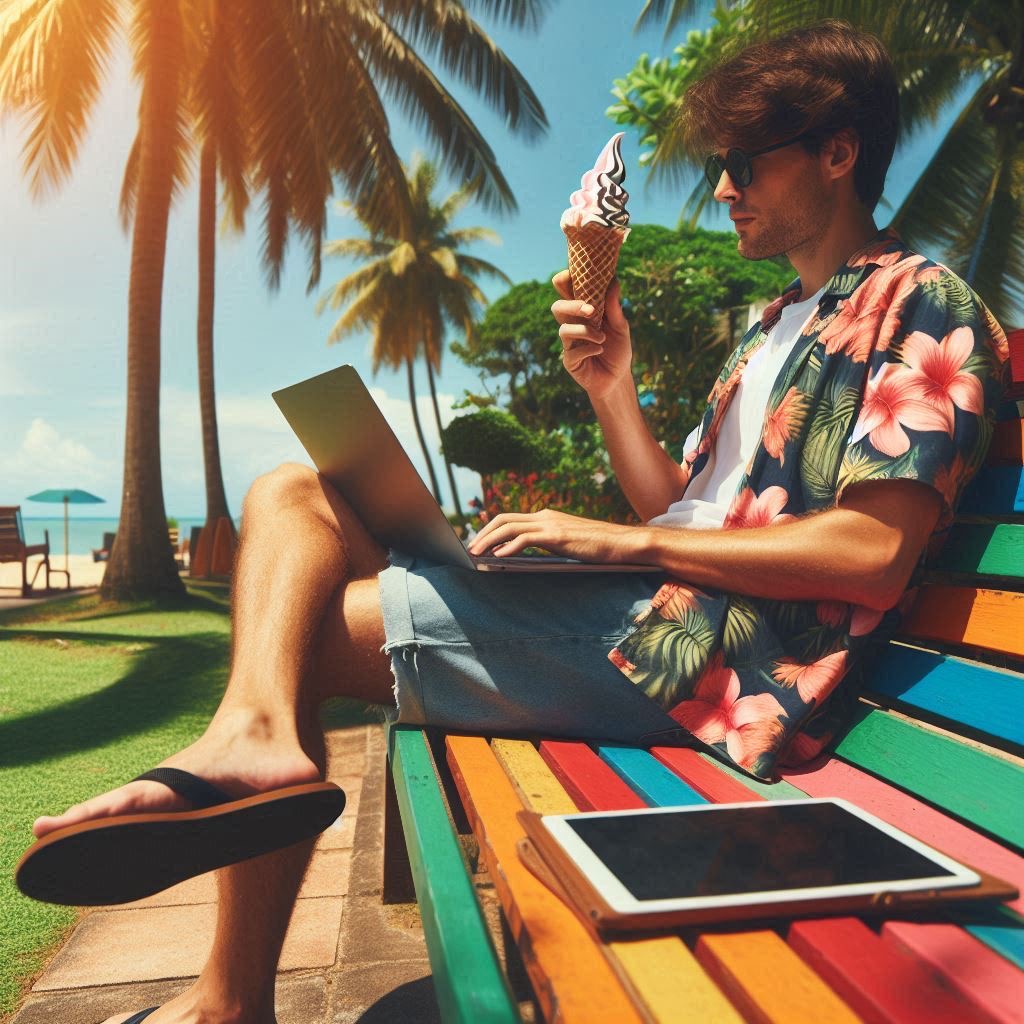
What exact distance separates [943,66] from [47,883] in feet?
52.0

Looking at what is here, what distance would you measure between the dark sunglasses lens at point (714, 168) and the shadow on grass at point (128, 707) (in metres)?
3.88

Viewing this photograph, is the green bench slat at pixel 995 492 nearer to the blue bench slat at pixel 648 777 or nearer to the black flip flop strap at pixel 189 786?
the blue bench slat at pixel 648 777

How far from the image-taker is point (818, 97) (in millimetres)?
1947

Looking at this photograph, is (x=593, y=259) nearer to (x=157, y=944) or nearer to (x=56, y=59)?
(x=157, y=944)

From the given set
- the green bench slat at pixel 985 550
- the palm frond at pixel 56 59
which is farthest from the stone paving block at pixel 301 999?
the palm frond at pixel 56 59

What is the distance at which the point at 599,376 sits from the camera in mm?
2309

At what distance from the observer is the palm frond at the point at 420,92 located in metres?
13.6

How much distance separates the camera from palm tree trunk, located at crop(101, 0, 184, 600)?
35.3 feet

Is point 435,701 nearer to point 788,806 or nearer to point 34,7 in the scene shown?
point 788,806

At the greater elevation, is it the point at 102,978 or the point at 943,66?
the point at 943,66

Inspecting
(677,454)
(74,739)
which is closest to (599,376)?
(74,739)

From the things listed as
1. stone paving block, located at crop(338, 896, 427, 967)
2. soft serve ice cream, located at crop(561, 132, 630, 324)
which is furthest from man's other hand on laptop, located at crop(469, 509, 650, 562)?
stone paving block, located at crop(338, 896, 427, 967)

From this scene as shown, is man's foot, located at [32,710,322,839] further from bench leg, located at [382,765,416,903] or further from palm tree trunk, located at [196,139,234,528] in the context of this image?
palm tree trunk, located at [196,139,234,528]

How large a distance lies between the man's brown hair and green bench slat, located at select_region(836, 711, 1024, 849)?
3.91 ft
